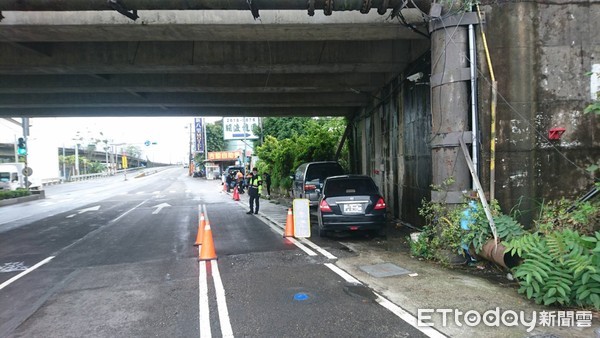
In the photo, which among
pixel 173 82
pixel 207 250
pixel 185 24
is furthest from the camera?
pixel 173 82

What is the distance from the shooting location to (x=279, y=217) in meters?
16.1

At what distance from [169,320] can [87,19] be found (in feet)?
22.9

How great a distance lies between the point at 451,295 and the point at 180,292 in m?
3.96

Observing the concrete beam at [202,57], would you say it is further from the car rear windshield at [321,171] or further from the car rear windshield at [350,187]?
the car rear windshield at [321,171]

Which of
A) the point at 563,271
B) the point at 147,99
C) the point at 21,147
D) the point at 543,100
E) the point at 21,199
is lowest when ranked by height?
the point at 21,199

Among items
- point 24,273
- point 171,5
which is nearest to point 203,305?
point 24,273

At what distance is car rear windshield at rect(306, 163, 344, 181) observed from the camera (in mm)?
17062

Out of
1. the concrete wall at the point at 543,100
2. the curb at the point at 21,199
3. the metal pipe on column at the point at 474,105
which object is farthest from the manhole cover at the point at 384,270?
the curb at the point at 21,199

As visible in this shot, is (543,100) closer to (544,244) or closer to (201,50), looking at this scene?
(544,244)

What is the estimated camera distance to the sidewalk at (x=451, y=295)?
15.6 feet

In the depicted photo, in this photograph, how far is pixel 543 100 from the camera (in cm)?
834

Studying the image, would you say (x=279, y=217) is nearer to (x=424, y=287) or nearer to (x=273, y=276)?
(x=273, y=276)

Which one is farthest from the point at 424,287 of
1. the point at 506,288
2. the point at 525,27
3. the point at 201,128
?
the point at 201,128

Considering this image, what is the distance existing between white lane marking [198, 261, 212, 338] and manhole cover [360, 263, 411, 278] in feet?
9.09
